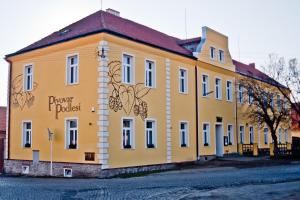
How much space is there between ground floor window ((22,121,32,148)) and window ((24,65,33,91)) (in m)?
2.25

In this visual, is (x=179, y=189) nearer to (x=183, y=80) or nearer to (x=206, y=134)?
(x=183, y=80)

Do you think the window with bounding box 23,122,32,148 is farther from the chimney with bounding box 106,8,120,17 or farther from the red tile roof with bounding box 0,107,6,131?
the chimney with bounding box 106,8,120,17

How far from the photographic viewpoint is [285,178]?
1850cm

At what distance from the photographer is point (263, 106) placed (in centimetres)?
3394

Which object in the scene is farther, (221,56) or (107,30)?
(221,56)

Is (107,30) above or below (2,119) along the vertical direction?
above

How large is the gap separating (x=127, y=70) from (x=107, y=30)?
9.18 ft

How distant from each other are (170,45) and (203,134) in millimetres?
6913

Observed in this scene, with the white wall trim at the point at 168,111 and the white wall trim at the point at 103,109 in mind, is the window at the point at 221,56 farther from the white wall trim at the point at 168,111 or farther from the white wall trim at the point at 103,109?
the white wall trim at the point at 103,109

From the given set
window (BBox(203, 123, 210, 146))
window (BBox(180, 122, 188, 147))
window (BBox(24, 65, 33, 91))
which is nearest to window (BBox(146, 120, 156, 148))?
window (BBox(180, 122, 188, 147))

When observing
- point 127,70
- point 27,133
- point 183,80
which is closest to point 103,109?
point 127,70

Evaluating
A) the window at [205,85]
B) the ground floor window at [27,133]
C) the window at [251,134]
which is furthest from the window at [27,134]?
the window at [251,134]

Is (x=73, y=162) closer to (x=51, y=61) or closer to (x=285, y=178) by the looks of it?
(x=51, y=61)

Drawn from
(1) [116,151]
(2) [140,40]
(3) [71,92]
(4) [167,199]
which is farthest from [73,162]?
(4) [167,199]
